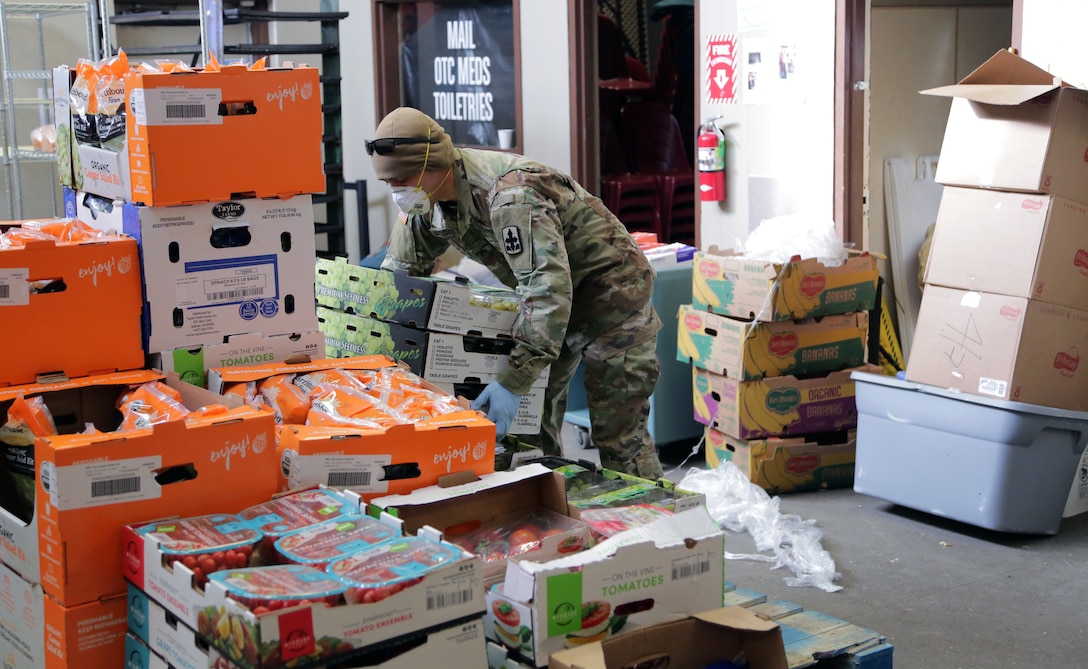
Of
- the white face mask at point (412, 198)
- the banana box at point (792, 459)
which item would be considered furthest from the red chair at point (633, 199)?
the white face mask at point (412, 198)

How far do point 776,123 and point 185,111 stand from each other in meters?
3.26

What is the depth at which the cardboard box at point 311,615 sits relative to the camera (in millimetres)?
1662

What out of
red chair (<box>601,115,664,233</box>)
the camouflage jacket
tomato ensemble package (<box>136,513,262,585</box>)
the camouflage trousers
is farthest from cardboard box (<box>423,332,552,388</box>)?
red chair (<box>601,115,664,233</box>)

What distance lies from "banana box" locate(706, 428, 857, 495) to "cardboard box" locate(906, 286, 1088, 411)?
0.79 metres

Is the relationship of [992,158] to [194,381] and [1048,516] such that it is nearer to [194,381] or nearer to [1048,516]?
[1048,516]

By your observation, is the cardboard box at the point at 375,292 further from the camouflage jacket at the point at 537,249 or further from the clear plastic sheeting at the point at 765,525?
the clear plastic sheeting at the point at 765,525

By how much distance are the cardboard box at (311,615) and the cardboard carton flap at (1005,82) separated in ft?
9.46

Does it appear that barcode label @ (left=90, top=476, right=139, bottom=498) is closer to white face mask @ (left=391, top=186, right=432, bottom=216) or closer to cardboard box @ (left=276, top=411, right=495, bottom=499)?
cardboard box @ (left=276, top=411, right=495, bottom=499)

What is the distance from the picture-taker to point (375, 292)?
3.44 m

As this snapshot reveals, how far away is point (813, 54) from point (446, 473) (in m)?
3.46

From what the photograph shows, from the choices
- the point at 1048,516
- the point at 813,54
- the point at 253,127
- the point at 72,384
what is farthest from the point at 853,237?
the point at 72,384

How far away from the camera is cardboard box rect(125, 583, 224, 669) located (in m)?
1.81

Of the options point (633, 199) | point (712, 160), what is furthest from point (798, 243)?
point (633, 199)

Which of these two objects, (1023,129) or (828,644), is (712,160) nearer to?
(1023,129)
